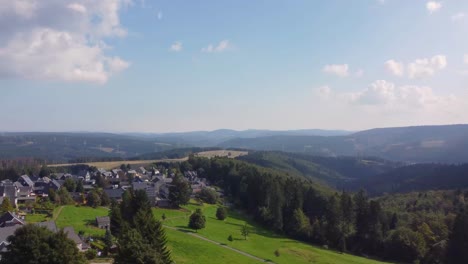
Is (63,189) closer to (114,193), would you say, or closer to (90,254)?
(114,193)

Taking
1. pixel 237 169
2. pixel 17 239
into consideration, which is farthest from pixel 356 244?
pixel 17 239

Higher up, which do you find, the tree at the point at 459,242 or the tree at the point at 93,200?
the tree at the point at 93,200

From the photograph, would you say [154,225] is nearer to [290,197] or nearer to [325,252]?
[325,252]

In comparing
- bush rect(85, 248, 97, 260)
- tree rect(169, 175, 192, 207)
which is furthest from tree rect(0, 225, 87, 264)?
tree rect(169, 175, 192, 207)

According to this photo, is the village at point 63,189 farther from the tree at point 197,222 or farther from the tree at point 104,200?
the tree at point 197,222

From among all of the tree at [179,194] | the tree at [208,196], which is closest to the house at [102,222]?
the tree at [179,194]

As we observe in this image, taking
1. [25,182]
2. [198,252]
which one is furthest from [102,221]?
[25,182]
